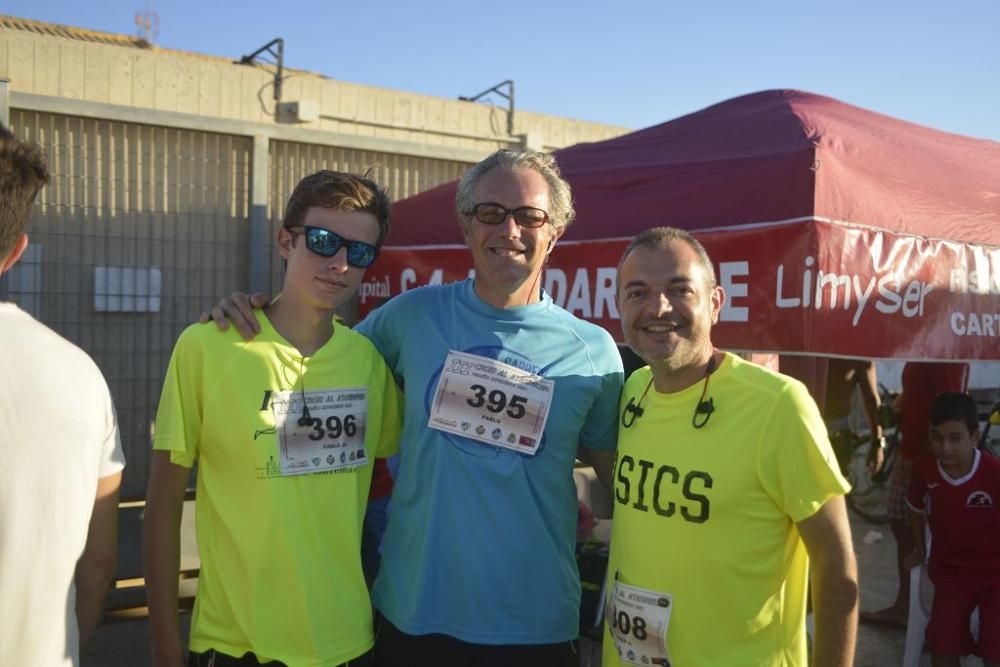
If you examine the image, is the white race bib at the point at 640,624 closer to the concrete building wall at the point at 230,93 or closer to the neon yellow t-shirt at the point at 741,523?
the neon yellow t-shirt at the point at 741,523

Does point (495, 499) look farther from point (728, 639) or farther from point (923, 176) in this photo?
point (923, 176)

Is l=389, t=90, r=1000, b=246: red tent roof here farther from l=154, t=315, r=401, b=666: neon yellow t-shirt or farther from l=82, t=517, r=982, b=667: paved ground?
l=154, t=315, r=401, b=666: neon yellow t-shirt

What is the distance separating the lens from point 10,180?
1442mm

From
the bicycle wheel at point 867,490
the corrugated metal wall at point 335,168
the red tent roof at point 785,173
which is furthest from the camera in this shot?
the corrugated metal wall at point 335,168

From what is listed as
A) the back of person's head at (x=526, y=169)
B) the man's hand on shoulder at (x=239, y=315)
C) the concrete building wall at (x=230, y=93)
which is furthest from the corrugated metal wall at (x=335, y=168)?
the man's hand on shoulder at (x=239, y=315)

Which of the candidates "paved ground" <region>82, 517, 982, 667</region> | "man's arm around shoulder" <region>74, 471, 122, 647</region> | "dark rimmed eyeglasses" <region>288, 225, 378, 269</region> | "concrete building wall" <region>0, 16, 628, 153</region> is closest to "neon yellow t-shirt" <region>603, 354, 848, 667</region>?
"dark rimmed eyeglasses" <region>288, 225, 378, 269</region>

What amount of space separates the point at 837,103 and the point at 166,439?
3.79 metres

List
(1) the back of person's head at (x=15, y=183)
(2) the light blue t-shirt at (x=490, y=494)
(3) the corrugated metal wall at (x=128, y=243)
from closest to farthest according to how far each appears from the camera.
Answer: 1. (1) the back of person's head at (x=15, y=183)
2. (2) the light blue t-shirt at (x=490, y=494)
3. (3) the corrugated metal wall at (x=128, y=243)

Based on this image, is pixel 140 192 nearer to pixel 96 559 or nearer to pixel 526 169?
pixel 526 169

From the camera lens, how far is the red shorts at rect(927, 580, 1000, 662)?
4.00m

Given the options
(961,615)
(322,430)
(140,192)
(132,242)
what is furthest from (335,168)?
(322,430)

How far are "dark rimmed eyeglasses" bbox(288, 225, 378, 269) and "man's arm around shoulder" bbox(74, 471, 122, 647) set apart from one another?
2.30 ft

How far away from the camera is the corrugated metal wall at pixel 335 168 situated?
27.1ft

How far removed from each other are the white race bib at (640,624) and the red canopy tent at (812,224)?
1.48 m
